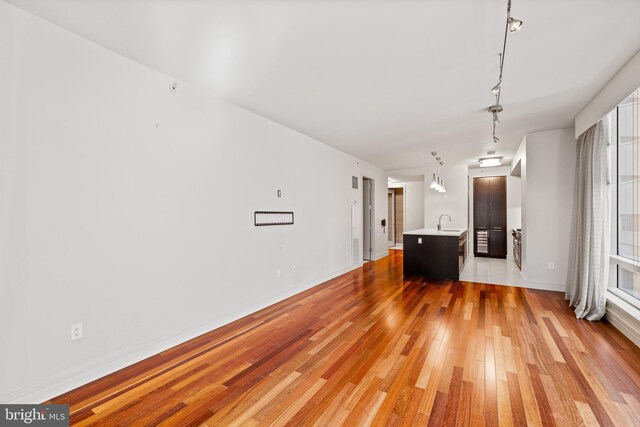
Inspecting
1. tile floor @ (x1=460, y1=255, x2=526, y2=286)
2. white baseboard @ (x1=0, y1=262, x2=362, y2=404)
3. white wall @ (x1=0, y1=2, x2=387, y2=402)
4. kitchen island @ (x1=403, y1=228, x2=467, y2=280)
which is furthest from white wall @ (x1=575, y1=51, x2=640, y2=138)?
white baseboard @ (x1=0, y1=262, x2=362, y2=404)

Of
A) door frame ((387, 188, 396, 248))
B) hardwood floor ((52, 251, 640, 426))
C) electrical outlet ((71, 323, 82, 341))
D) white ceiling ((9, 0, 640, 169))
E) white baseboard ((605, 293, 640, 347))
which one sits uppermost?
white ceiling ((9, 0, 640, 169))

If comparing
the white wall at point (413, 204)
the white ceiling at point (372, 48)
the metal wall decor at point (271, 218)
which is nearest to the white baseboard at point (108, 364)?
the metal wall decor at point (271, 218)

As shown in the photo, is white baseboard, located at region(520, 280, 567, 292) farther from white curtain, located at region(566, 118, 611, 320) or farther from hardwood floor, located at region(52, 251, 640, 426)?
hardwood floor, located at region(52, 251, 640, 426)

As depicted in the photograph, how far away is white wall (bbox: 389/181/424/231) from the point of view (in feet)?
34.1

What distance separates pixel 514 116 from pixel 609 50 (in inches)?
64.0

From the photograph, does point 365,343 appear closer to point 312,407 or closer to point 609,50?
point 312,407

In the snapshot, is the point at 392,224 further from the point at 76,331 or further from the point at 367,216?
the point at 76,331

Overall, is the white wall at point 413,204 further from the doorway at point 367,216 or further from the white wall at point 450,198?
the doorway at point 367,216

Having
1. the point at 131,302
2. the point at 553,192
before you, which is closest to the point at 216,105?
the point at 131,302

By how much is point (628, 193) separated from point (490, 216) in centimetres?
506

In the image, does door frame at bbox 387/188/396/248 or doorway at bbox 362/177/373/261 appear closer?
doorway at bbox 362/177/373/261

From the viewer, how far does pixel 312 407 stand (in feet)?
6.31

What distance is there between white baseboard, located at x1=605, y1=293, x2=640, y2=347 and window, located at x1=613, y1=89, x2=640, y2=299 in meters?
0.20

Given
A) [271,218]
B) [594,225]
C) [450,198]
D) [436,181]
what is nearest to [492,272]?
[436,181]
